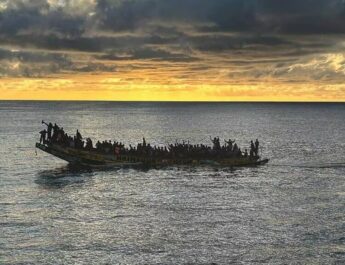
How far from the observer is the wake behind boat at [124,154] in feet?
196

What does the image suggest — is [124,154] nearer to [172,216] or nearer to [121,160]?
[121,160]

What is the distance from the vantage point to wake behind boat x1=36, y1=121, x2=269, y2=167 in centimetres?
5984

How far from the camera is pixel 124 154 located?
201 feet

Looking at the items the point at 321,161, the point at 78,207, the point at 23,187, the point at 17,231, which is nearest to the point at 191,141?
the point at 321,161

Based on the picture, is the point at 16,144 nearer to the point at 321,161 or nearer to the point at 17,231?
the point at 321,161

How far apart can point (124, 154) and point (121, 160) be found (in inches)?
33.8

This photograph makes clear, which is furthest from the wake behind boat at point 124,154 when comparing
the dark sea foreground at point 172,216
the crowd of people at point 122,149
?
the dark sea foreground at point 172,216

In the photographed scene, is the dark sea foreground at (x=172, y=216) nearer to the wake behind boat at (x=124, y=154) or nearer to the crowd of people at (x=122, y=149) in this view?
the wake behind boat at (x=124, y=154)

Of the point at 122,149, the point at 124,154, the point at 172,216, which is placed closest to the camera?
the point at 172,216

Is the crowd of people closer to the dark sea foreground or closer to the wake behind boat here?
the wake behind boat

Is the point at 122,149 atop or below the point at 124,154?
atop

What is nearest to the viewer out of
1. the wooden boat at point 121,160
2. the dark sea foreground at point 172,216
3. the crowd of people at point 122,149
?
the dark sea foreground at point 172,216

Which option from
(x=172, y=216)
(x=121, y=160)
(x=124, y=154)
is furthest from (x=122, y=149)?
(x=172, y=216)

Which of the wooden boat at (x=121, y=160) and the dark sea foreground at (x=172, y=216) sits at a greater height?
the wooden boat at (x=121, y=160)
